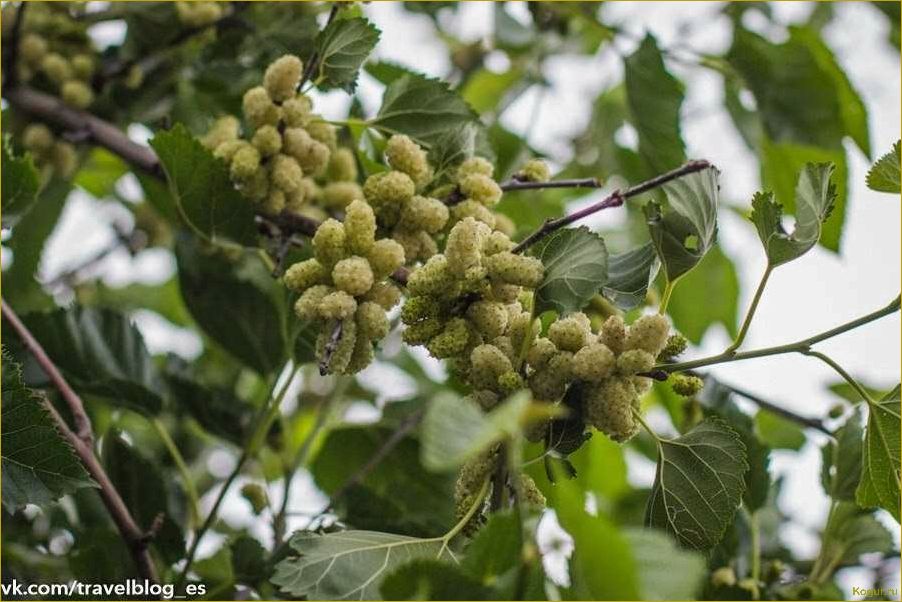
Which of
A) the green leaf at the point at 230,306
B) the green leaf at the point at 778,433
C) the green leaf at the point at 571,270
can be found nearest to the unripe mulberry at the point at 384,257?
the green leaf at the point at 571,270

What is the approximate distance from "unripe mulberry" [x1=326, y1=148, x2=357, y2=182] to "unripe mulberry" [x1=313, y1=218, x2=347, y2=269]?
319 mm

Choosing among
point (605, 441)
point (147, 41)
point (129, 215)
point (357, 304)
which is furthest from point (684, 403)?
point (129, 215)

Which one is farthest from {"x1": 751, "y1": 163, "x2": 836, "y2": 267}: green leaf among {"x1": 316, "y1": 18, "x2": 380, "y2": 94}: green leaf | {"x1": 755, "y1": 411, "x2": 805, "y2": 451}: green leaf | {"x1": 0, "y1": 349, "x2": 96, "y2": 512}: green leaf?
{"x1": 755, "y1": 411, "x2": 805, "y2": 451}: green leaf

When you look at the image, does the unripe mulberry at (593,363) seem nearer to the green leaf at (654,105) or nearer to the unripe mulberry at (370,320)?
the unripe mulberry at (370,320)

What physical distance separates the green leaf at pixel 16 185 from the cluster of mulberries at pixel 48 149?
26 cm

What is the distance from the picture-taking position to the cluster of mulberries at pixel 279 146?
931 millimetres

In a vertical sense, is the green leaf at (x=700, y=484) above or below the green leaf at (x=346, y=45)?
below

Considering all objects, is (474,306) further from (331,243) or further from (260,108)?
(260,108)

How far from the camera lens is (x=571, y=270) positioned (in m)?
0.71

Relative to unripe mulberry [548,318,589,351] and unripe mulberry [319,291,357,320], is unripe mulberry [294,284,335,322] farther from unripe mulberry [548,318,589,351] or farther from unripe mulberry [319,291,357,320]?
unripe mulberry [548,318,589,351]

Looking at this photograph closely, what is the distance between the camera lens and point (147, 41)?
1323 mm

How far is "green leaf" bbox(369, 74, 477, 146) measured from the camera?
0.99 metres

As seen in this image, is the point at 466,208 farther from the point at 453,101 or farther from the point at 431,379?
the point at 431,379

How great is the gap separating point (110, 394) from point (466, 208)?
19.7 inches
